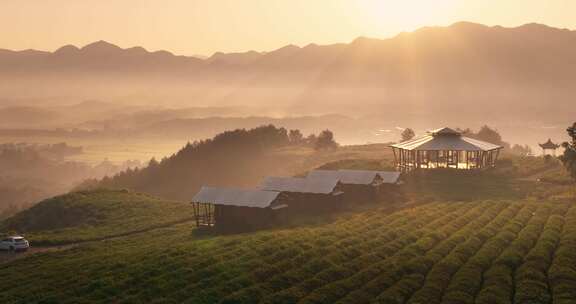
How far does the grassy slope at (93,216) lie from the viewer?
65875mm

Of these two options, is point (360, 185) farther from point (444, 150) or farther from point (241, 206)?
point (444, 150)

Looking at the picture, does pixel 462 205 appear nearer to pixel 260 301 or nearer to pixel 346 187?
pixel 346 187

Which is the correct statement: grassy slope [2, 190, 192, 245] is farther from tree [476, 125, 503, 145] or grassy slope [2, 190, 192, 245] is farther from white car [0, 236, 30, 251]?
tree [476, 125, 503, 145]

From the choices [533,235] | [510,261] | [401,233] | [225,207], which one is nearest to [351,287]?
[510,261]

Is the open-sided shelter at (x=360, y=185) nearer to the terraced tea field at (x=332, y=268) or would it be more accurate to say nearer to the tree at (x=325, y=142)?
the terraced tea field at (x=332, y=268)

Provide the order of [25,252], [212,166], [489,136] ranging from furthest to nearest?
[212,166], [489,136], [25,252]

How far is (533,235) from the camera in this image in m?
48.1

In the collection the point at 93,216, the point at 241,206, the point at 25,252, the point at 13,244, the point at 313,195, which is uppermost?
the point at 241,206

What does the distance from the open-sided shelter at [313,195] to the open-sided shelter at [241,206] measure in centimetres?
463

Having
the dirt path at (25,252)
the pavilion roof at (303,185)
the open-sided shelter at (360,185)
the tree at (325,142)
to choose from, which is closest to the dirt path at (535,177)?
the open-sided shelter at (360,185)

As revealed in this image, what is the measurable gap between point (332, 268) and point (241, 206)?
950 inches

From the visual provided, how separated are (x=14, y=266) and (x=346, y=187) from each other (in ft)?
129

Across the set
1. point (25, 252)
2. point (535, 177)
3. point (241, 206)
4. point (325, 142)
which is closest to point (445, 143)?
point (535, 177)

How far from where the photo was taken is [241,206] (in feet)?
202
